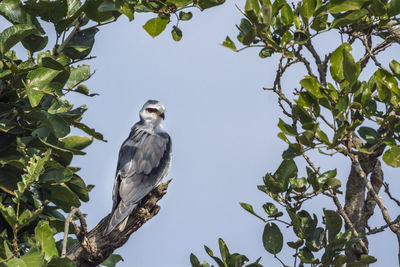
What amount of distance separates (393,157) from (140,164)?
145 inches

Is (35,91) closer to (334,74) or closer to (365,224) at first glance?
(334,74)

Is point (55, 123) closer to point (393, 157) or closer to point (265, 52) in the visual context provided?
point (265, 52)

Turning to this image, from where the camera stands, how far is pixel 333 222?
426cm

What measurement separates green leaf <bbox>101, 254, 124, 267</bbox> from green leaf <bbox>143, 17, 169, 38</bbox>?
1945 mm

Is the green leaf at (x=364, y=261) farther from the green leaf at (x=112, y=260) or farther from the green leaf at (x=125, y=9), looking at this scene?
the green leaf at (x=125, y=9)

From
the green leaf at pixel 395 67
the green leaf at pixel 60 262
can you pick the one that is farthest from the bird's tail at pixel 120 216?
the green leaf at pixel 395 67

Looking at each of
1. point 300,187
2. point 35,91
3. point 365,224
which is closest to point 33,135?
point 35,91

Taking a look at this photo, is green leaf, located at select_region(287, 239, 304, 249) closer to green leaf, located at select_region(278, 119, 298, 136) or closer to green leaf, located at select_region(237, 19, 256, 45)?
green leaf, located at select_region(278, 119, 298, 136)

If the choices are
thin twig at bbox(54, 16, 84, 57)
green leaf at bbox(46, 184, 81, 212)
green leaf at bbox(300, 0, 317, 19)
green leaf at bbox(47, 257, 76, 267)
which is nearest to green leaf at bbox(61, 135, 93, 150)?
green leaf at bbox(46, 184, 81, 212)

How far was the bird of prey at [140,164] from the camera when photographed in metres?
6.21

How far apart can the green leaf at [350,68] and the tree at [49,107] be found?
998 mm

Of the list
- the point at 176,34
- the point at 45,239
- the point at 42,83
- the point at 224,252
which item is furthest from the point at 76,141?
the point at 224,252

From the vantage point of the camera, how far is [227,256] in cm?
446

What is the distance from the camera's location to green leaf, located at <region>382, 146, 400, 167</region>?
4.02m
